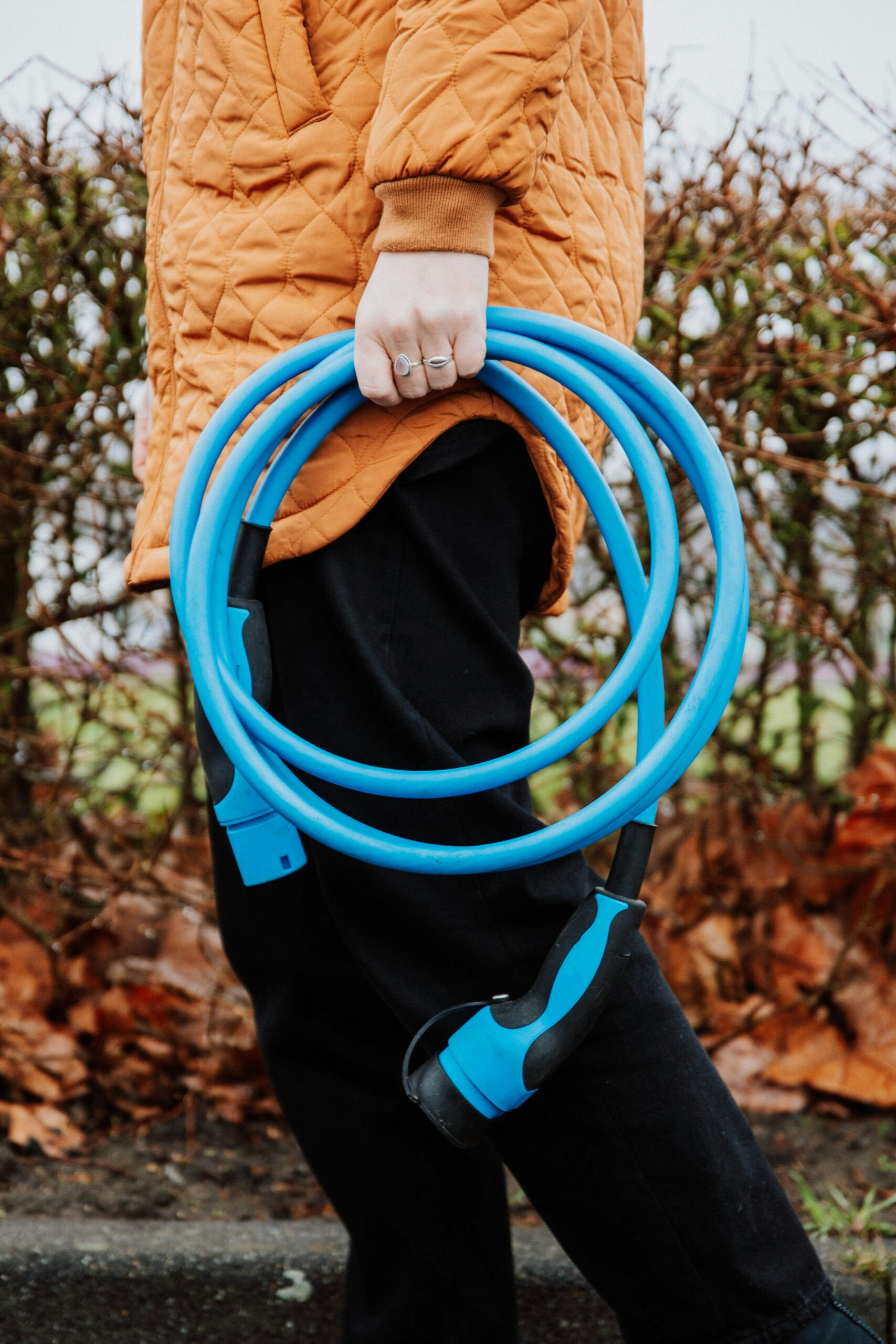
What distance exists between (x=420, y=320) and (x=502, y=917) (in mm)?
531

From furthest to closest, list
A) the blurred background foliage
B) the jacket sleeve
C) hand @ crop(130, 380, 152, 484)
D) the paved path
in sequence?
1. the blurred background foliage
2. the paved path
3. hand @ crop(130, 380, 152, 484)
4. the jacket sleeve

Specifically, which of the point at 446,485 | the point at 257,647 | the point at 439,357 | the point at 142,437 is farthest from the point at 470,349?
the point at 142,437

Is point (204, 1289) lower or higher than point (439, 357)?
lower

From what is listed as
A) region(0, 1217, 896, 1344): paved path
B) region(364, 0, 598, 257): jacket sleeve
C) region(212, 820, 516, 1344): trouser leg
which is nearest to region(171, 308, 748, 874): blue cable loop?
region(364, 0, 598, 257): jacket sleeve

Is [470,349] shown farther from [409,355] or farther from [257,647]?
[257,647]

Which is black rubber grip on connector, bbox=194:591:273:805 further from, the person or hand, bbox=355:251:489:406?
hand, bbox=355:251:489:406

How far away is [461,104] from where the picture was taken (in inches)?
33.9

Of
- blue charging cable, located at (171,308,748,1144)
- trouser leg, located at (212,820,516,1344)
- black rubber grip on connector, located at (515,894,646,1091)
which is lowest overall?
trouser leg, located at (212,820,516,1344)

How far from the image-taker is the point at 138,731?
2.38 meters

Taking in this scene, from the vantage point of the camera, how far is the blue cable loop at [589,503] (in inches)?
Result: 36.5

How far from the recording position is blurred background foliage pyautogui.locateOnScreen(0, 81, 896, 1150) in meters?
2.04

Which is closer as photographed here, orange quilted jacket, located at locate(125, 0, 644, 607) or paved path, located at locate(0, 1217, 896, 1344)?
orange quilted jacket, located at locate(125, 0, 644, 607)

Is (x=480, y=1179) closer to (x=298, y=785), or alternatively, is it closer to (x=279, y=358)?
(x=298, y=785)

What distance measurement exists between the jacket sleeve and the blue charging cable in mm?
115
